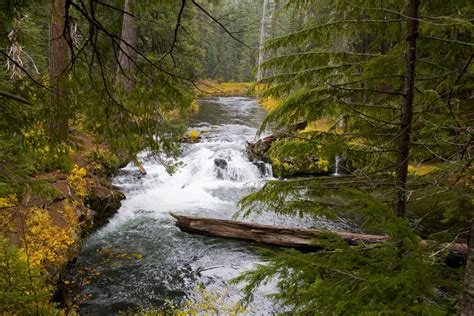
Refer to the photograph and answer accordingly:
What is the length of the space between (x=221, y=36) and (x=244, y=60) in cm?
669

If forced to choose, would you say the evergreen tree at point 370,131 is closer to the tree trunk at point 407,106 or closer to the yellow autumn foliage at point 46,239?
the tree trunk at point 407,106

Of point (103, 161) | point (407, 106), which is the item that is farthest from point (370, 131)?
point (103, 161)

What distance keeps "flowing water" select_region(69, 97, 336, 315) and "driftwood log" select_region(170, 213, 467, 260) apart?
224 millimetres

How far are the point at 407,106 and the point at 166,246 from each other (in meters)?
6.95

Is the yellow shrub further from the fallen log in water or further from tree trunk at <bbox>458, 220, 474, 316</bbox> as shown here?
tree trunk at <bbox>458, 220, 474, 316</bbox>

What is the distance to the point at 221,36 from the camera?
60500 millimetres

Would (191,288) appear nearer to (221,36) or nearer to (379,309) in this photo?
(379,309)

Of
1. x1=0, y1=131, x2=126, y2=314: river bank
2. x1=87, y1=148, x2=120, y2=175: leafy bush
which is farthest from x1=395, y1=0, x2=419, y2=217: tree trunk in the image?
x1=87, y1=148, x2=120, y2=175: leafy bush

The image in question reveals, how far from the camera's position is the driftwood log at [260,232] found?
25.5ft

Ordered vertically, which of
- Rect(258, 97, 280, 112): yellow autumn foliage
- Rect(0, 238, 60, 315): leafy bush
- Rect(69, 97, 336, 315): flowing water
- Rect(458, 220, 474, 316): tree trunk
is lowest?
Rect(69, 97, 336, 315): flowing water

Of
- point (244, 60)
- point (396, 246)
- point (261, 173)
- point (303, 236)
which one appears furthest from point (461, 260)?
point (244, 60)

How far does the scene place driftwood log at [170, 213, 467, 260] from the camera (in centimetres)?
778

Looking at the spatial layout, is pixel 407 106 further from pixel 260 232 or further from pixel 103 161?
pixel 103 161

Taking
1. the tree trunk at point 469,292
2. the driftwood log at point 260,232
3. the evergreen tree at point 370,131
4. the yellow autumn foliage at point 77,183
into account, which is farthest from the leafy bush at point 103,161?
the tree trunk at point 469,292
